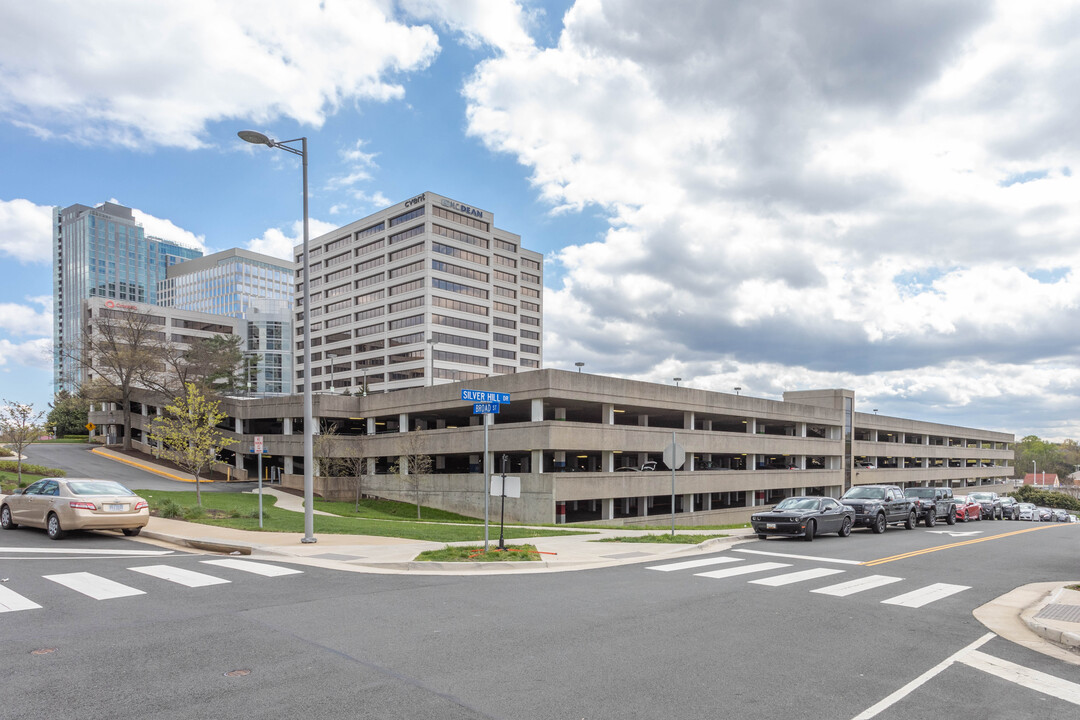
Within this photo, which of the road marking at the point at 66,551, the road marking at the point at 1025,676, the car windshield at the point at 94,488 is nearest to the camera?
the road marking at the point at 1025,676

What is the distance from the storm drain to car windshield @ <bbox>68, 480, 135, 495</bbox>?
1941 cm

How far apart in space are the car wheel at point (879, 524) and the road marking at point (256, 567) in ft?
69.6

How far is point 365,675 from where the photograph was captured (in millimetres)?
6242

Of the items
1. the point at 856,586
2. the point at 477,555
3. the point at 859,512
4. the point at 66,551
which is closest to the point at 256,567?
the point at 477,555

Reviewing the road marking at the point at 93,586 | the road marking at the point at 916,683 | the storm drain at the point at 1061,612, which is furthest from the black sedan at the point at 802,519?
the road marking at the point at 93,586

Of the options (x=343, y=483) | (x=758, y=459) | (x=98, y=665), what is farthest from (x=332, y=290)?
(x=98, y=665)

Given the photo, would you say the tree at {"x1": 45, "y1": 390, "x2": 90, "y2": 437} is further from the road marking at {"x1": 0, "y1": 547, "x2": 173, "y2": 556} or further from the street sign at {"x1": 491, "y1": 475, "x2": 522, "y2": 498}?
the street sign at {"x1": 491, "y1": 475, "x2": 522, "y2": 498}

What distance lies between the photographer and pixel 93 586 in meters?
10.3

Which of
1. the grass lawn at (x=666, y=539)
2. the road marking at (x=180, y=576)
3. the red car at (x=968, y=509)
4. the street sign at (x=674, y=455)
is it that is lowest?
the red car at (x=968, y=509)

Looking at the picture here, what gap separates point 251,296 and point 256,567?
15939 cm

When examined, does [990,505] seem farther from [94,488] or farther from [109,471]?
[109,471]

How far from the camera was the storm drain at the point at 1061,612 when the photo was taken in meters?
9.11

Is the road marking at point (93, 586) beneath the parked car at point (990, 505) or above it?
above

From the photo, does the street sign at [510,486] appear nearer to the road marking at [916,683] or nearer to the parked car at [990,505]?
the road marking at [916,683]
